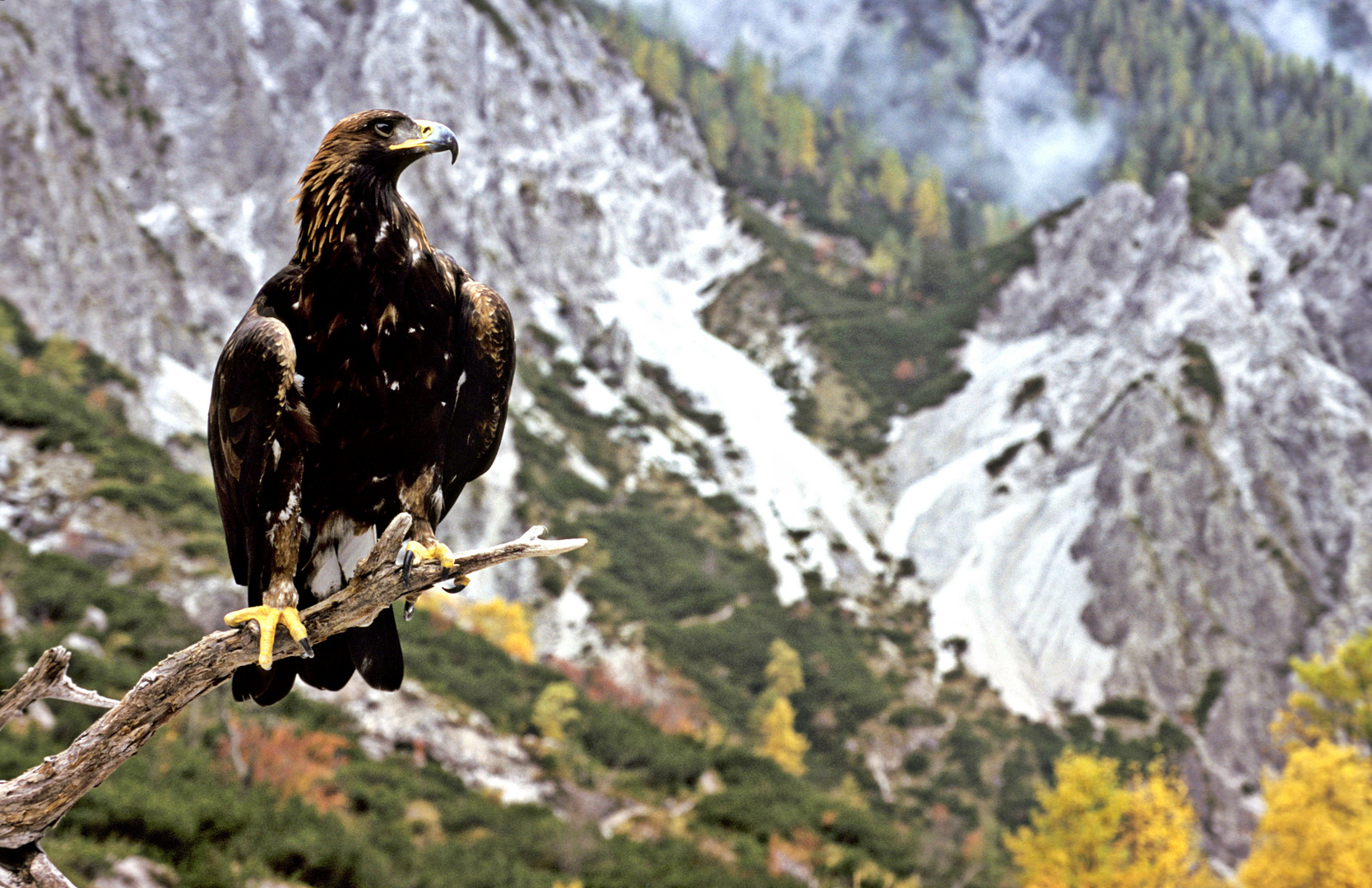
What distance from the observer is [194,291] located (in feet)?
170

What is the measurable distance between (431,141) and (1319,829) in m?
30.4

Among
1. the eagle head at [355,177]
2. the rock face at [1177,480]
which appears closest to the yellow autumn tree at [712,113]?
the rock face at [1177,480]

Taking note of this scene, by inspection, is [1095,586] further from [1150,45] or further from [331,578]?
[1150,45]

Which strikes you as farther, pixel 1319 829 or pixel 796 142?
pixel 796 142

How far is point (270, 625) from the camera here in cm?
274

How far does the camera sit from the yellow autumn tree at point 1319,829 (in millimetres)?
23422

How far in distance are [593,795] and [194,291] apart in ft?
140

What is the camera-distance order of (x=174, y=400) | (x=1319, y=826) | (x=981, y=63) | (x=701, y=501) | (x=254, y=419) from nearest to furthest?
(x=254, y=419) → (x=1319, y=826) → (x=174, y=400) → (x=701, y=501) → (x=981, y=63)

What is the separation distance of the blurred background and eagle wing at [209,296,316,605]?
9425 millimetres

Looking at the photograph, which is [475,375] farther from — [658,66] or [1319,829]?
[658,66]

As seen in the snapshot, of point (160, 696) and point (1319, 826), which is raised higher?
point (160, 696)

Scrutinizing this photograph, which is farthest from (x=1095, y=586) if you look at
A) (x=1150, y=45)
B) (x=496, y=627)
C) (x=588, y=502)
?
(x=1150, y=45)

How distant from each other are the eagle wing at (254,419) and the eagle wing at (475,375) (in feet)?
1.84

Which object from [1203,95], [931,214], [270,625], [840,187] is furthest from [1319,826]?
[1203,95]
